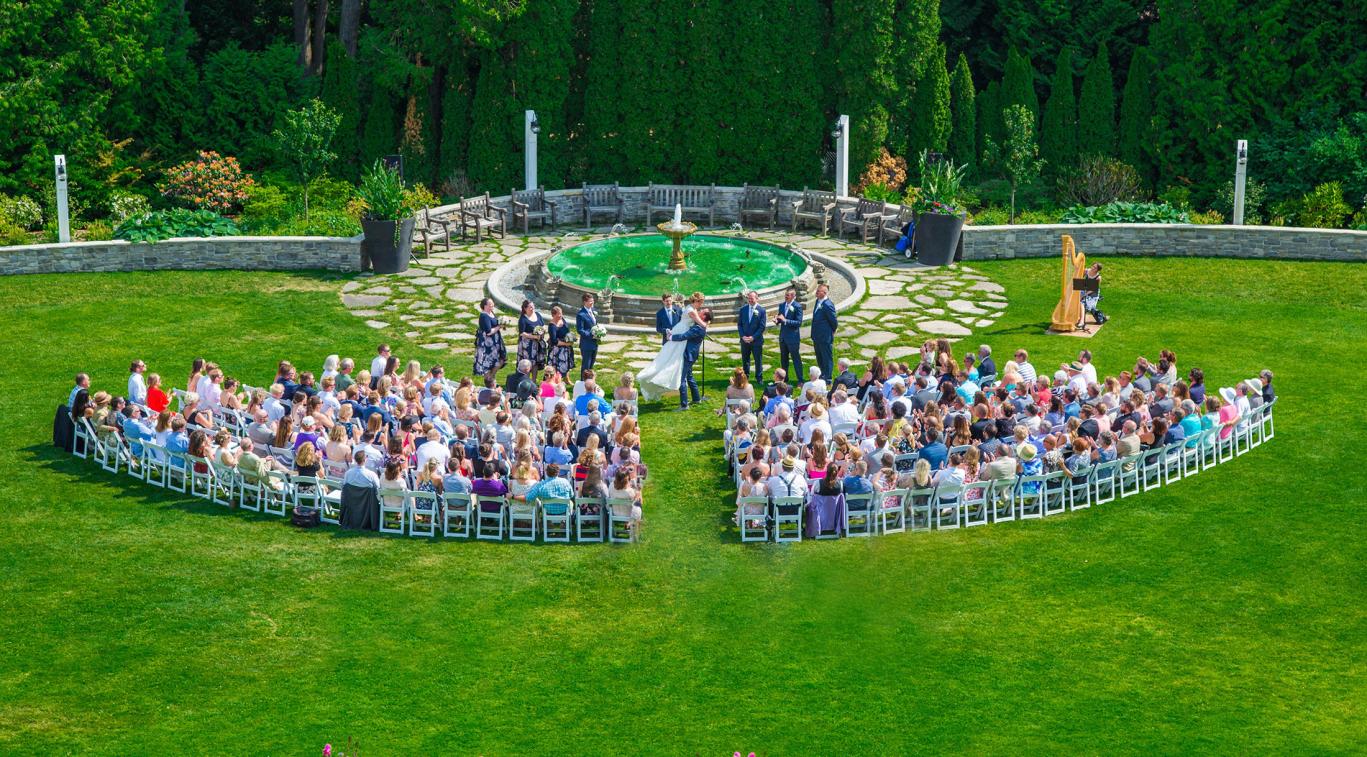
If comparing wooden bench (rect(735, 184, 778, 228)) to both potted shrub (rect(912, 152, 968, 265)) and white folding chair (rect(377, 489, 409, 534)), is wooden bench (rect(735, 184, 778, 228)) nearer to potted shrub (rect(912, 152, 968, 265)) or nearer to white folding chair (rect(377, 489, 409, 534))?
potted shrub (rect(912, 152, 968, 265))

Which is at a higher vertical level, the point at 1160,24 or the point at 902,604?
the point at 1160,24

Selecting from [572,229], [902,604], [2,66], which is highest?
[2,66]

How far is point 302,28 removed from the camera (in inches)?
1465

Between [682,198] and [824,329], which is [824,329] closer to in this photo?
[824,329]

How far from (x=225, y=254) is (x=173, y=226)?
4.00 feet

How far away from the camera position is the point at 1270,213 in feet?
99.8

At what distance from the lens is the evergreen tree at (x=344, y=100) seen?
115 ft

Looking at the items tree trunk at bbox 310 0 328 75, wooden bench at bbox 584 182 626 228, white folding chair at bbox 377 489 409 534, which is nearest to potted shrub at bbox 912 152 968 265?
wooden bench at bbox 584 182 626 228

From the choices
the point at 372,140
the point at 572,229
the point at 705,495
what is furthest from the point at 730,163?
the point at 705,495

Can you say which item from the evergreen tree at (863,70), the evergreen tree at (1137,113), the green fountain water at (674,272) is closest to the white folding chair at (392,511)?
the green fountain water at (674,272)

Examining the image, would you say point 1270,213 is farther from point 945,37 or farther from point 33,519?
point 33,519

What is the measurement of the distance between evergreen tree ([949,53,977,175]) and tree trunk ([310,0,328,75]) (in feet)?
48.0

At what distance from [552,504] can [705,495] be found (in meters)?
2.26

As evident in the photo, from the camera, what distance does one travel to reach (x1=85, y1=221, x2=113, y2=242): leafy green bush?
28.8 m
